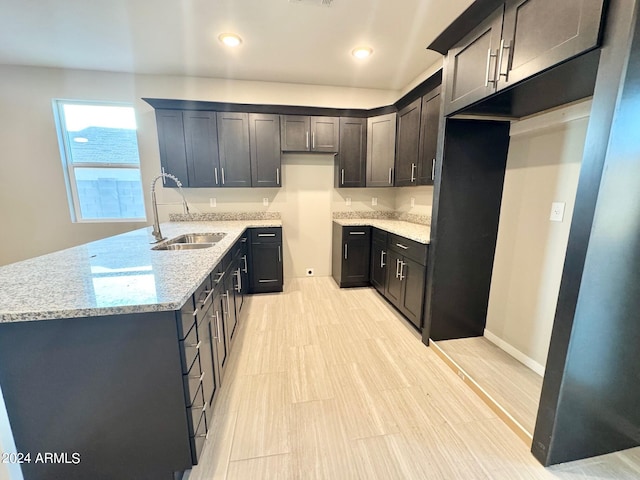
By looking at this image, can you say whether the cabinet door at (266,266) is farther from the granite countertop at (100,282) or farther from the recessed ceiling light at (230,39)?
the recessed ceiling light at (230,39)

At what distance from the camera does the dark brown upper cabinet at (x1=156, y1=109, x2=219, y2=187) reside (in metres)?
3.07

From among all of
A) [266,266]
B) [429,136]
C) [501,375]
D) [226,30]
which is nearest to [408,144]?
[429,136]

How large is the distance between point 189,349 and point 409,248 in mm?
2047

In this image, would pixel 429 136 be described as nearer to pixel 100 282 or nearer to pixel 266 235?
pixel 266 235

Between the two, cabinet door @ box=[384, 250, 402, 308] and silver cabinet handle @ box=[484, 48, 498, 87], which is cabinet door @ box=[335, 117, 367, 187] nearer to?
cabinet door @ box=[384, 250, 402, 308]

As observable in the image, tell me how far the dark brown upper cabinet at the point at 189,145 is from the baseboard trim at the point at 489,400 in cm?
316

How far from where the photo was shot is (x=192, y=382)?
115 cm

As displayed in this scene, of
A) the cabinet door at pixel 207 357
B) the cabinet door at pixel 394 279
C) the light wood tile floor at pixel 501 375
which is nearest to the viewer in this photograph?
the cabinet door at pixel 207 357

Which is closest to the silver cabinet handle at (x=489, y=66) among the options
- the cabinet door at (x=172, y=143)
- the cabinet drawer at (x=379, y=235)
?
the cabinet drawer at (x=379, y=235)

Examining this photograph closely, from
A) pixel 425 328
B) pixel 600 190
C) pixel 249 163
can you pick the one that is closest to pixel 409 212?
pixel 425 328

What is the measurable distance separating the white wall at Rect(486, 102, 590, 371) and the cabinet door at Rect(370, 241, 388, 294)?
3.72ft

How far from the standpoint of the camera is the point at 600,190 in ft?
3.35

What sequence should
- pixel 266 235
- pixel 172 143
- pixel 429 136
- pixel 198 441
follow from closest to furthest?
pixel 198 441
pixel 429 136
pixel 172 143
pixel 266 235

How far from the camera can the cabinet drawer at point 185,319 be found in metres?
1.04
